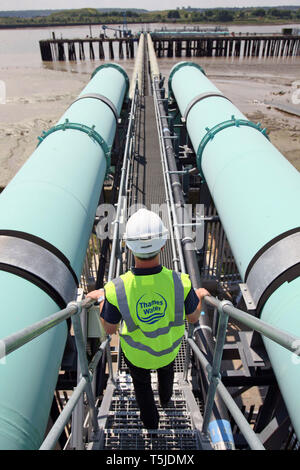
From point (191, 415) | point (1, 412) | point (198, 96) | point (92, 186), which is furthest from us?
point (198, 96)

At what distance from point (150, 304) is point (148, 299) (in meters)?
0.04

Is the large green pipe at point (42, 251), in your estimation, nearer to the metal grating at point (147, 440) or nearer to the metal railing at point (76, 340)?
the metal railing at point (76, 340)

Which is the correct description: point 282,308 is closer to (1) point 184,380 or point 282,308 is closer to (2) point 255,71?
(1) point 184,380

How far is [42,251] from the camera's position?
324 cm

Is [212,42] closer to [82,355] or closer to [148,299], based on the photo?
[148,299]

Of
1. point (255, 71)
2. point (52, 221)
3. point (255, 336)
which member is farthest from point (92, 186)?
point (255, 71)

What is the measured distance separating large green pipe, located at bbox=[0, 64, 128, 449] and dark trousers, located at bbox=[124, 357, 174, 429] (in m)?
0.70

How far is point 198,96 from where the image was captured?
6973 mm

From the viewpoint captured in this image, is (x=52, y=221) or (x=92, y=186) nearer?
(x=52, y=221)

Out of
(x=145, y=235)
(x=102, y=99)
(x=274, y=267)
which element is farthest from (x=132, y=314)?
(x=102, y=99)

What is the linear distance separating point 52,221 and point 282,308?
8.35ft

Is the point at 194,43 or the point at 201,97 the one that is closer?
the point at 201,97
